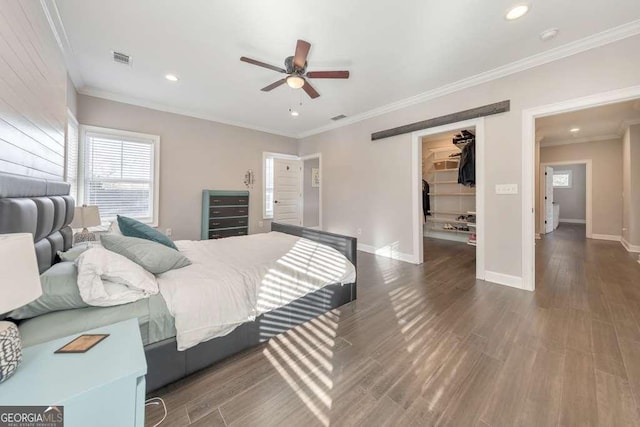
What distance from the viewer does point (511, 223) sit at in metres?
3.04

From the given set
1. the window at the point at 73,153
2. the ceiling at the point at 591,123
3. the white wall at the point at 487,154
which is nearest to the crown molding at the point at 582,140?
the ceiling at the point at 591,123

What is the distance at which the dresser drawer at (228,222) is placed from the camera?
15.0ft

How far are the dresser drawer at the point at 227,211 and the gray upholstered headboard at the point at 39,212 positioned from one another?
238 cm

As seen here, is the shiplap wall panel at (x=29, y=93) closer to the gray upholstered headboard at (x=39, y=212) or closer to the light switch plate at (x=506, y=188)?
the gray upholstered headboard at (x=39, y=212)

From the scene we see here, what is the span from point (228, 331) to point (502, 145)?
3.69 m

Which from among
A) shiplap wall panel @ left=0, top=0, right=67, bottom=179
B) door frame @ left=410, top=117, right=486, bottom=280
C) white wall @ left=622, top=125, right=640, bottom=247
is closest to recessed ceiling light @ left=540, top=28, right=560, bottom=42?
door frame @ left=410, top=117, right=486, bottom=280

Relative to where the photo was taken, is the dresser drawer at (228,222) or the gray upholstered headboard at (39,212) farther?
the dresser drawer at (228,222)

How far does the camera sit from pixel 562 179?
30.4 feet

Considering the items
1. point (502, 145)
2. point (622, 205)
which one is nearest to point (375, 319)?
point (502, 145)

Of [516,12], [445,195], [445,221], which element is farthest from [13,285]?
[445,195]

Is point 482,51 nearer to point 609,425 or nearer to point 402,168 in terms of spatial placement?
point 402,168

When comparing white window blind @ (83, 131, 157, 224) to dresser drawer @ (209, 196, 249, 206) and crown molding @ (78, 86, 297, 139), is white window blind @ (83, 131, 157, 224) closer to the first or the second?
crown molding @ (78, 86, 297, 139)

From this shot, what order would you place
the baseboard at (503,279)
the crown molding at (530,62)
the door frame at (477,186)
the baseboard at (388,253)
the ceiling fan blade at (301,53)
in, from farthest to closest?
the baseboard at (388,253)
the door frame at (477,186)
the baseboard at (503,279)
the crown molding at (530,62)
the ceiling fan blade at (301,53)

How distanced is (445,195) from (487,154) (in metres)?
3.15
